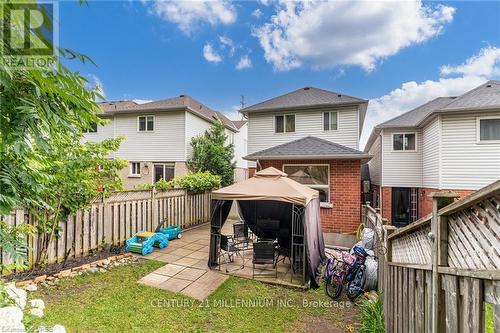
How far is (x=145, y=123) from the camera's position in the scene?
15961 millimetres

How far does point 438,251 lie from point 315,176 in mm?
8308

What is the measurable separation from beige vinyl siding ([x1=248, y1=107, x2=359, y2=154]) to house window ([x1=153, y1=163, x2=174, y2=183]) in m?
5.37

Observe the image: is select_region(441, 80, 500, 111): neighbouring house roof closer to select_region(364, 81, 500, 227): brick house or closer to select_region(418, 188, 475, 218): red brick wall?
select_region(364, 81, 500, 227): brick house

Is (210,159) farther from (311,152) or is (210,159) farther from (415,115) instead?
(415,115)

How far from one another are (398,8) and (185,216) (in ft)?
37.3

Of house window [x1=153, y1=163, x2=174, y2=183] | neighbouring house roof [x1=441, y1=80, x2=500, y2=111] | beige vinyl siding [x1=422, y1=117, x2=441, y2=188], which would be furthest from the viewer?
house window [x1=153, y1=163, x2=174, y2=183]

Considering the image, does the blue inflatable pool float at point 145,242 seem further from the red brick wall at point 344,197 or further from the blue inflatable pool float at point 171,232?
the red brick wall at point 344,197

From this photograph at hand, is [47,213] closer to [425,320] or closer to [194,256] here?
[194,256]

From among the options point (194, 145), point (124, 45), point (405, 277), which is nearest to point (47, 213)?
point (405, 277)

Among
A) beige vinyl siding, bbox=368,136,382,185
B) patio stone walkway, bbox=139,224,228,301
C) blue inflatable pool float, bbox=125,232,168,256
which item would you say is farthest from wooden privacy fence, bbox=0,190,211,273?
beige vinyl siding, bbox=368,136,382,185

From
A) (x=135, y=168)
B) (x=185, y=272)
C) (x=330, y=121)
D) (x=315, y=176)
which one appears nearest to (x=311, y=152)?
(x=315, y=176)

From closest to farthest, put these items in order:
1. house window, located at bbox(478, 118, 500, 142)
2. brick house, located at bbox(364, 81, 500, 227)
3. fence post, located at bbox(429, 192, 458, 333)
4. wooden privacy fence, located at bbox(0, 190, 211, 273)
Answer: fence post, located at bbox(429, 192, 458, 333), wooden privacy fence, located at bbox(0, 190, 211, 273), house window, located at bbox(478, 118, 500, 142), brick house, located at bbox(364, 81, 500, 227)

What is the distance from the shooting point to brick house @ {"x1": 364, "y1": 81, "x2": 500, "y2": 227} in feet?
35.3

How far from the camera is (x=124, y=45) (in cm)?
1182
